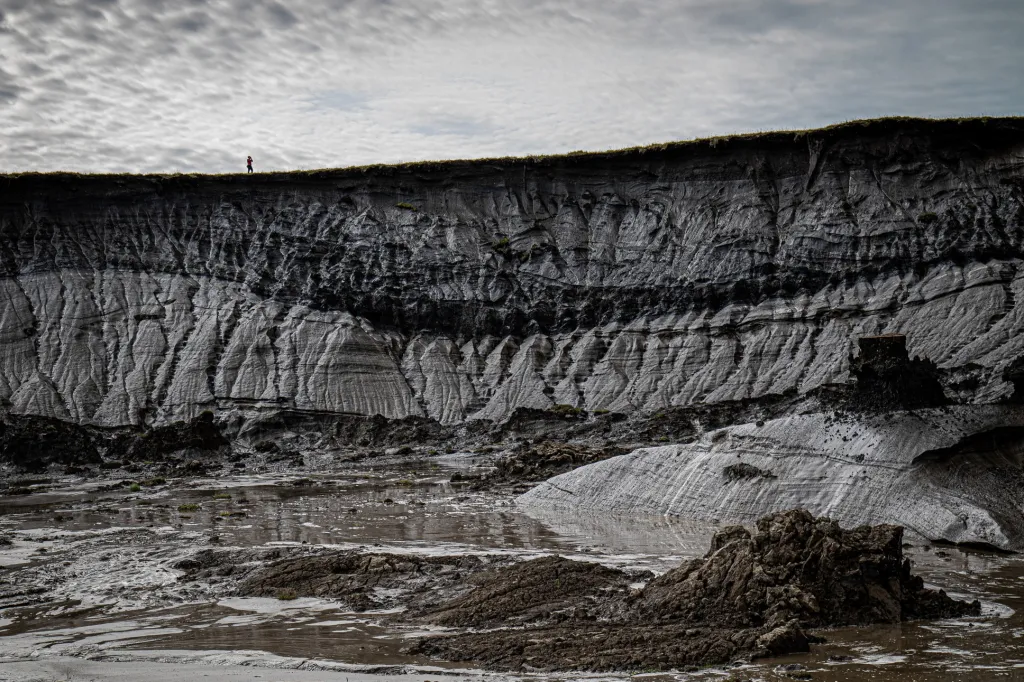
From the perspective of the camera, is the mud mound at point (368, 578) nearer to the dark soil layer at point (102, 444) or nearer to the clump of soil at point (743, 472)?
the clump of soil at point (743, 472)

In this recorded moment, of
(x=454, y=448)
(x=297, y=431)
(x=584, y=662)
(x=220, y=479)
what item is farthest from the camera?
(x=297, y=431)

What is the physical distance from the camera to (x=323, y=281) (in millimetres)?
46719

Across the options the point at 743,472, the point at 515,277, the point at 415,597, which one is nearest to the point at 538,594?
the point at 415,597

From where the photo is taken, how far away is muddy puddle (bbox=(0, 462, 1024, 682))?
10.5 metres

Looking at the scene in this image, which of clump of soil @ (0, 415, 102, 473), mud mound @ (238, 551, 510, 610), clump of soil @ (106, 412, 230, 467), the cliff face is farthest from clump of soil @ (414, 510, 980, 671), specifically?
clump of soil @ (0, 415, 102, 473)

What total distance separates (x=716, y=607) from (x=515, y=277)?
Answer: 1386 inches

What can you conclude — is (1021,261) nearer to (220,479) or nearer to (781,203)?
(781,203)

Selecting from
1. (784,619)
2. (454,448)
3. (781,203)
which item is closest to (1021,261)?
(781,203)

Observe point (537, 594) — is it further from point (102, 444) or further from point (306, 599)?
point (102, 444)

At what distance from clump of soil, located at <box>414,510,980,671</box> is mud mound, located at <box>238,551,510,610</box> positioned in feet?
3.41

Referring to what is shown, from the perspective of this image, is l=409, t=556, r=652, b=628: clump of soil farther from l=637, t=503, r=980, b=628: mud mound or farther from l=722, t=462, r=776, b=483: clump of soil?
l=722, t=462, r=776, b=483: clump of soil

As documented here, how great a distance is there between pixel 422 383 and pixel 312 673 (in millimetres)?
31818

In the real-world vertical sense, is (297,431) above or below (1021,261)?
below

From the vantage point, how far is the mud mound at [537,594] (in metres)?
12.4
